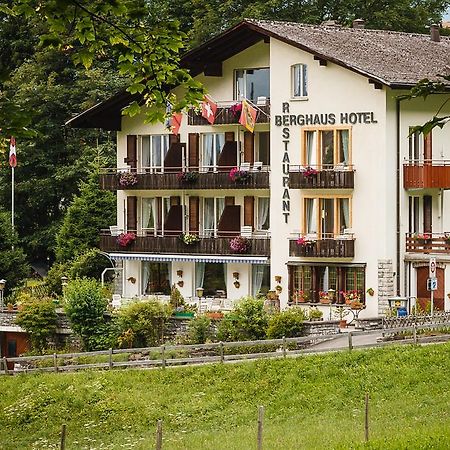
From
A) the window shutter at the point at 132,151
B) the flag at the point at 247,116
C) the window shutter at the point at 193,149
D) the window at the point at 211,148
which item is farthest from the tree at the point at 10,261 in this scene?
the flag at the point at 247,116

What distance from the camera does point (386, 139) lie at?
49688 millimetres

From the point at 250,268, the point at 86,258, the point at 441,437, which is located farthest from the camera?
the point at 86,258

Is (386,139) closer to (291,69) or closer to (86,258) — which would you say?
(291,69)

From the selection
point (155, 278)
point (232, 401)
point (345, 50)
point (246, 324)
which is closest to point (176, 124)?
point (155, 278)

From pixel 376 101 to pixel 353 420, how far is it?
19.2 meters

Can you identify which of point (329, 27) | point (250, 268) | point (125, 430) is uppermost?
point (329, 27)

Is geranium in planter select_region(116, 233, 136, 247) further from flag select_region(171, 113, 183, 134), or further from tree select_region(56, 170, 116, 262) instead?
tree select_region(56, 170, 116, 262)

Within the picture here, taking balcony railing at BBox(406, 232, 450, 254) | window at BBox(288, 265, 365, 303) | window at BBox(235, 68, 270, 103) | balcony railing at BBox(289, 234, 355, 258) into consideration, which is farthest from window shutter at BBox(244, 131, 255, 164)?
balcony railing at BBox(406, 232, 450, 254)

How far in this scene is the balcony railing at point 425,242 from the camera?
49.8 meters

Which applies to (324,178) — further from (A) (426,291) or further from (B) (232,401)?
(B) (232,401)

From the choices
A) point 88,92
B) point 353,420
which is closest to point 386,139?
point 353,420

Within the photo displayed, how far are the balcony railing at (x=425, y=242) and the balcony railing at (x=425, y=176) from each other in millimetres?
1533

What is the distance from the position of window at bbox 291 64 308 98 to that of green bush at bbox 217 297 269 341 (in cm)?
819

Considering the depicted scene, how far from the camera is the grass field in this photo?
3175cm
